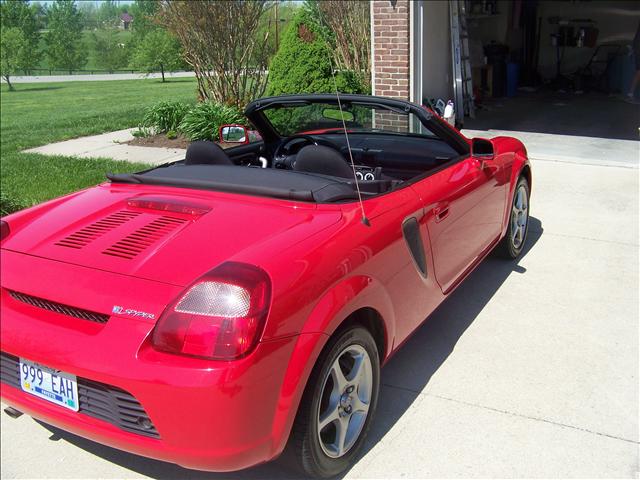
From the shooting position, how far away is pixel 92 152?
10352mm

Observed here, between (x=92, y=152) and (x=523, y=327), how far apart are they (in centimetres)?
833

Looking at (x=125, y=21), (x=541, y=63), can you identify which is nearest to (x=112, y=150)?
(x=541, y=63)

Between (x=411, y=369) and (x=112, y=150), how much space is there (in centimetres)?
818

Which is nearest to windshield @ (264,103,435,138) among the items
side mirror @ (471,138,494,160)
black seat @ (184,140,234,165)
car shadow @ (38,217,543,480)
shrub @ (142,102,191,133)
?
side mirror @ (471,138,494,160)

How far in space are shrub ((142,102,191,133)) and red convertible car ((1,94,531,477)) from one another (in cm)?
813

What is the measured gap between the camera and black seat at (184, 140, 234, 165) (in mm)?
3598

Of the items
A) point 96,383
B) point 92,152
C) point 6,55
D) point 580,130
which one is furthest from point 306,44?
point 6,55

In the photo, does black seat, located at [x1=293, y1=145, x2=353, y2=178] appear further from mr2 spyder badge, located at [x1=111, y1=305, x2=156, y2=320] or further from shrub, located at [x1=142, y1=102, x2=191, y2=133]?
shrub, located at [x1=142, y1=102, x2=191, y2=133]

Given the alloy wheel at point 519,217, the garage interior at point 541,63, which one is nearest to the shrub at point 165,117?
the garage interior at point 541,63

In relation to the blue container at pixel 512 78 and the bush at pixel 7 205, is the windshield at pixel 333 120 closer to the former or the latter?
the bush at pixel 7 205

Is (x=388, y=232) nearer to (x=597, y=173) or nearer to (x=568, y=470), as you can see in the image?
(x=568, y=470)

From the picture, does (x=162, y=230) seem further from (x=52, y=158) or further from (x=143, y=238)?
(x=52, y=158)

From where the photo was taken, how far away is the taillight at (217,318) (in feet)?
6.90

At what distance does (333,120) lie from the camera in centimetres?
453
